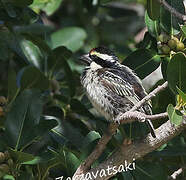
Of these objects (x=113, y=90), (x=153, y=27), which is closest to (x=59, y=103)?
(x=113, y=90)

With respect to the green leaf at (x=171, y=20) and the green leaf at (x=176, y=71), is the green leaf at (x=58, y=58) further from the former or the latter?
the green leaf at (x=176, y=71)

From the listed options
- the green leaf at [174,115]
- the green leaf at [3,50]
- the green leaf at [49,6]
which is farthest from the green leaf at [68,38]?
the green leaf at [174,115]

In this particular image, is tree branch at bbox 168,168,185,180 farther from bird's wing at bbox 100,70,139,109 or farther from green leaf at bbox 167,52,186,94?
green leaf at bbox 167,52,186,94

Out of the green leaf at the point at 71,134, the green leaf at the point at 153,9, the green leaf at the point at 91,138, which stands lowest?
the green leaf at the point at 71,134

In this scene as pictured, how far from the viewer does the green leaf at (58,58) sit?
422 cm

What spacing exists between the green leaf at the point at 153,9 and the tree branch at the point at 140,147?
74cm

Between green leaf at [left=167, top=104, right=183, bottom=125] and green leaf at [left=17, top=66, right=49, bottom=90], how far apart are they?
1054 millimetres

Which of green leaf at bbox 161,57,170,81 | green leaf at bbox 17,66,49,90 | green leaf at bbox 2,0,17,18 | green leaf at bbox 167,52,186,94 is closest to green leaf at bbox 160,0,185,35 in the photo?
green leaf at bbox 161,57,170,81

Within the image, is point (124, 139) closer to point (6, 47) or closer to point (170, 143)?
point (170, 143)

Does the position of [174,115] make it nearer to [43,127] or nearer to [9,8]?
[43,127]

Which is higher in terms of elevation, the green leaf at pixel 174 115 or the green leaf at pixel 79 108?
the green leaf at pixel 174 115

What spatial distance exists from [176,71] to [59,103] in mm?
Answer: 1369

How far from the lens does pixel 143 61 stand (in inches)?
150

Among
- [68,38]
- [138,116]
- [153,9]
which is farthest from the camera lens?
[68,38]
